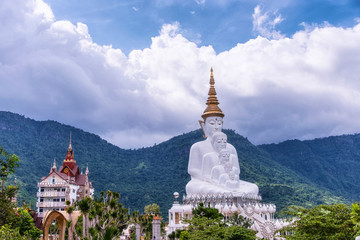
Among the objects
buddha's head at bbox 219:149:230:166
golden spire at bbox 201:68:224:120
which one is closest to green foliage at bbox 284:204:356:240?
buddha's head at bbox 219:149:230:166

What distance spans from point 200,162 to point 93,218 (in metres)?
16.0

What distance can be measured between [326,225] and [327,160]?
138 metres

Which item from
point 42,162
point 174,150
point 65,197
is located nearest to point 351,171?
point 174,150

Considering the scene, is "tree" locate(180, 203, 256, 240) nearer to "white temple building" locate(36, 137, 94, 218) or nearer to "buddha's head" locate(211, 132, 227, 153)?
"buddha's head" locate(211, 132, 227, 153)

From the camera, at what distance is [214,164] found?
3869cm

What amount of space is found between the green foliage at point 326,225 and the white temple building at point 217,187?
41.8 ft

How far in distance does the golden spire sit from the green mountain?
3261 cm

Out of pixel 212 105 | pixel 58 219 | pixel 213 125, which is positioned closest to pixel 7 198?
pixel 58 219

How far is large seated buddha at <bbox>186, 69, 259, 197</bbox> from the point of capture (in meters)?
37.2

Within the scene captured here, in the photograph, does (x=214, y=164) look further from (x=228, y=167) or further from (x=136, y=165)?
(x=136, y=165)

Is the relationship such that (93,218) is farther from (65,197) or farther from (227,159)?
(65,197)

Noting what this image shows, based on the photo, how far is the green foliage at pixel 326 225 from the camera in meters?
17.5

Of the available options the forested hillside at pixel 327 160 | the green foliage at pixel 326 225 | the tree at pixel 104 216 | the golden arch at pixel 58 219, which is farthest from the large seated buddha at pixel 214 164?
the forested hillside at pixel 327 160

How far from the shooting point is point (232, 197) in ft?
117
